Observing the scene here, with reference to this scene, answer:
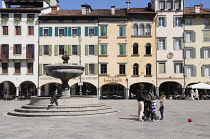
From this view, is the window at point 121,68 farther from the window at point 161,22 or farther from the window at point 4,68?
the window at point 4,68

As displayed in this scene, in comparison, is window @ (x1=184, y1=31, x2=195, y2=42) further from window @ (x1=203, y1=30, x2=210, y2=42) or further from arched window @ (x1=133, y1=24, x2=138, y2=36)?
arched window @ (x1=133, y1=24, x2=138, y2=36)

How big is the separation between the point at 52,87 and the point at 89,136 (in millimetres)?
34614

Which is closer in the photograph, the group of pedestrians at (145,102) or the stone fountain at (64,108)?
the group of pedestrians at (145,102)

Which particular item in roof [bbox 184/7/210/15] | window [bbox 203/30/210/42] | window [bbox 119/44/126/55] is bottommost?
window [bbox 119/44/126/55]

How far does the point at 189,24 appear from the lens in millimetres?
43344

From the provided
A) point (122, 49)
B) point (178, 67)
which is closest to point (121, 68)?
point (122, 49)

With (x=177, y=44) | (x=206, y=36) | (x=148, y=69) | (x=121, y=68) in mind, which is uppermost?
(x=206, y=36)

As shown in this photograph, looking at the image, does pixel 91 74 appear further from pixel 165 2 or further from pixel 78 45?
pixel 165 2

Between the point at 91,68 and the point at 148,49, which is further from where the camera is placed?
the point at 148,49

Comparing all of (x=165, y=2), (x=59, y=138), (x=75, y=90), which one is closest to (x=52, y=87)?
(x=75, y=90)

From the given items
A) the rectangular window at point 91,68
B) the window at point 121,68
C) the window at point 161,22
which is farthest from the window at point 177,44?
the rectangular window at point 91,68

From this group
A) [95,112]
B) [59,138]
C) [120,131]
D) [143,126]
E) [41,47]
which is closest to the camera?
[59,138]

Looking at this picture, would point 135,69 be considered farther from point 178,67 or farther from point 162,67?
point 178,67

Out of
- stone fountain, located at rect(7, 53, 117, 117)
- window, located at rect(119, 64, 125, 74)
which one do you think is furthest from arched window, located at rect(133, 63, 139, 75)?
stone fountain, located at rect(7, 53, 117, 117)
